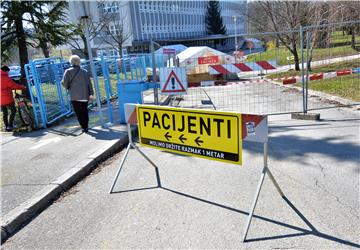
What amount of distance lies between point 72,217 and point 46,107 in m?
6.54

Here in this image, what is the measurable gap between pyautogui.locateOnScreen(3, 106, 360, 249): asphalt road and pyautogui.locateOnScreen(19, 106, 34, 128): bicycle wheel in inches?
157

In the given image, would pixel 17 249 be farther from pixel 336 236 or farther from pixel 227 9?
pixel 227 9

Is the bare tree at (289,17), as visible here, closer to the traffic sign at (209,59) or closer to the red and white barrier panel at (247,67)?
the traffic sign at (209,59)

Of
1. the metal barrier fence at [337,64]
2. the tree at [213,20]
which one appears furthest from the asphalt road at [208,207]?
the tree at [213,20]

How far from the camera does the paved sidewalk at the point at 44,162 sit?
13.9 ft

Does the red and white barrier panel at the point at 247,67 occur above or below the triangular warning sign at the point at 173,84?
above

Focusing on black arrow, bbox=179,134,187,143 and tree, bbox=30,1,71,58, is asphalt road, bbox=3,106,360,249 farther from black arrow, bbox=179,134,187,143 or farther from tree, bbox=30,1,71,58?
tree, bbox=30,1,71,58

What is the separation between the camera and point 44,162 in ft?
19.2

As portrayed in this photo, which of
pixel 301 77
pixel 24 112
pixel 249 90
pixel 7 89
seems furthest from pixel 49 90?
pixel 249 90

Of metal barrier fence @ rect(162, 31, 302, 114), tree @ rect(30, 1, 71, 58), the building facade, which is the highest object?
the building facade

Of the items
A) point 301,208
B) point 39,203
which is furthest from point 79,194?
point 301,208

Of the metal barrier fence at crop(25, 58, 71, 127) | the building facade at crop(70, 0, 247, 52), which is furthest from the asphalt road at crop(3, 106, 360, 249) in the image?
the building facade at crop(70, 0, 247, 52)

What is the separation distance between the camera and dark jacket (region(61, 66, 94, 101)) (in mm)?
7668

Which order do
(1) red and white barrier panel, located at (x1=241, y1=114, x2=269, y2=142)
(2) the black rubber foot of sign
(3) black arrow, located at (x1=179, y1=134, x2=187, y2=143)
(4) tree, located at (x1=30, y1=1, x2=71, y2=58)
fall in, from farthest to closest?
(4) tree, located at (x1=30, y1=1, x2=71, y2=58)
(2) the black rubber foot of sign
(3) black arrow, located at (x1=179, y1=134, x2=187, y2=143)
(1) red and white barrier panel, located at (x1=241, y1=114, x2=269, y2=142)
